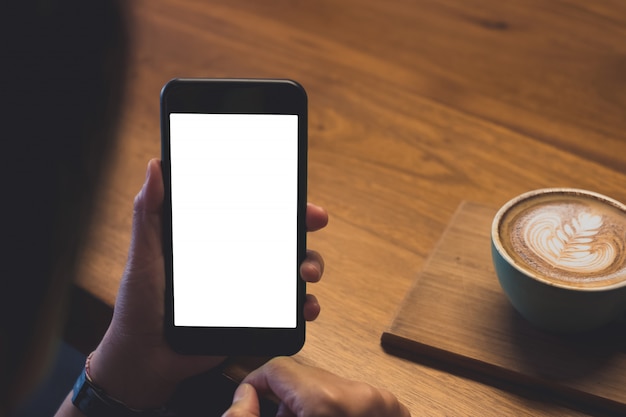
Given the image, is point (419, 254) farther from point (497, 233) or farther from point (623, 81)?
point (623, 81)

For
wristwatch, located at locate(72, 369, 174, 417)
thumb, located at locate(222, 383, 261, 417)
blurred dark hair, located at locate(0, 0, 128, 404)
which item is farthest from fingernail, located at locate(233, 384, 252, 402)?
blurred dark hair, located at locate(0, 0, 128, 404)

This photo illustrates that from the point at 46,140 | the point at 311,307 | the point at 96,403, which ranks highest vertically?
the point at 46,140

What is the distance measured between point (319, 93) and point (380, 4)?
0.28m

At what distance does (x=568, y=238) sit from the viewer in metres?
A: 0.59

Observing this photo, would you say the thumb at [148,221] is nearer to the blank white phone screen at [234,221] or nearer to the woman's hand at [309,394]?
the blank white phone screen at [234,221]

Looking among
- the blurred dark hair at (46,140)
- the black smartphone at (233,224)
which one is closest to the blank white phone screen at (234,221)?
the black smartphone at (233,224)

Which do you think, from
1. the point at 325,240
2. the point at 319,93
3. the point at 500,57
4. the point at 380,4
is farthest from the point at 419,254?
the point at 380,4

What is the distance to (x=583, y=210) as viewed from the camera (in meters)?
0.61

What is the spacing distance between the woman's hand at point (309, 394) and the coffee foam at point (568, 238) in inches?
6.3

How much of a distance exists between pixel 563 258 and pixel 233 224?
0.27 metres

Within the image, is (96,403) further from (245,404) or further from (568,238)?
(568,238)

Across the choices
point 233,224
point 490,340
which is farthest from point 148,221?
point 490,340

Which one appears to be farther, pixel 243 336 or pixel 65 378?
pixel 65 378

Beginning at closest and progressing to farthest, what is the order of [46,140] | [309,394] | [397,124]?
[46,140] < [309,394] < [397,124]
